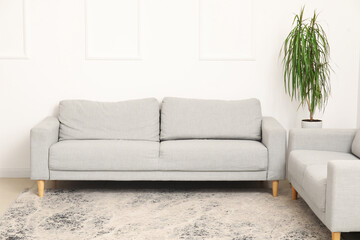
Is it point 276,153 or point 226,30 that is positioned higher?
point 226,30

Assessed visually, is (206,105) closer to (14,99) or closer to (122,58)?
(122,58)

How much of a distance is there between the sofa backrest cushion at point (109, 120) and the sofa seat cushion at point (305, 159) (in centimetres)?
136

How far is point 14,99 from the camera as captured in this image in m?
5.07

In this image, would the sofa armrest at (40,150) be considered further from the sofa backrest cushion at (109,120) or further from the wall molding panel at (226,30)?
the wall molding panel at (226,30)

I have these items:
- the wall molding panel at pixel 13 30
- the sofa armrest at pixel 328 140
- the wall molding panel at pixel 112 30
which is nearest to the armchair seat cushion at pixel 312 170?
the sofa armrest at pixel 328 140

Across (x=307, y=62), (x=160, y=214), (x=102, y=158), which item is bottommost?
(x=160, y=214)

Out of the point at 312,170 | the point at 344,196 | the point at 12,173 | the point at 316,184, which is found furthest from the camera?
the point at 12,173

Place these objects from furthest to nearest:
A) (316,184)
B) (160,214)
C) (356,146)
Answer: (356,146), (160,214), (316,184)

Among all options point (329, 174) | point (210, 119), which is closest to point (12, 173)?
point (210, 119)

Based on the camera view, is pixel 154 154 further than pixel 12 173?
Answer: No

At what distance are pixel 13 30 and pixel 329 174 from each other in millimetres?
3473

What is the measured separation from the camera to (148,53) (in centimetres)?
508

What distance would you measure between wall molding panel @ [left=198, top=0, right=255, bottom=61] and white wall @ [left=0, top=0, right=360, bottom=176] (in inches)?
0.4

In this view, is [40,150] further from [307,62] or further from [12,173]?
[307,62]
